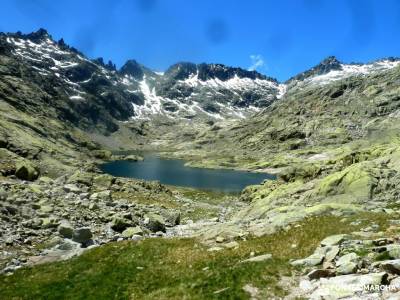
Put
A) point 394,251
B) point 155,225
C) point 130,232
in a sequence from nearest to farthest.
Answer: point 394,251 → point 130,232 → point 155,225

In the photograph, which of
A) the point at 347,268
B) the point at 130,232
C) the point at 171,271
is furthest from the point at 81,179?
the point at 347,268

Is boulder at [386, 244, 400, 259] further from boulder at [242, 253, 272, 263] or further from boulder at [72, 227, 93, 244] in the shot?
boulder at [72, 227, 93, 244]

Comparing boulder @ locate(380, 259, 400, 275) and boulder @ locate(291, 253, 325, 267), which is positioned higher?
boulder @ locate(291, 253, 325, 267)

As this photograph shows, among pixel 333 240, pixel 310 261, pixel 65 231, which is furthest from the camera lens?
pixel 65 231

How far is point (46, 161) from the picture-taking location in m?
132

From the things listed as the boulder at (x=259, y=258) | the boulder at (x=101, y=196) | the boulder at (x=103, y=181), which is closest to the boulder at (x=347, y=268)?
the boulder at (x=259, y=258)

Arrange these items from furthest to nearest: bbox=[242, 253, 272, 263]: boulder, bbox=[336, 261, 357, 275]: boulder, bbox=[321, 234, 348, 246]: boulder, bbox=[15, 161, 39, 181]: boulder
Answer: bbox=[15, 161, 39, 181]: boulder
bbox=[321, 234, 348, 246]: boulder
bbox=[242, 253, 272, 263]: boulder
bbox=[336, 261, 357, 275]: boulder

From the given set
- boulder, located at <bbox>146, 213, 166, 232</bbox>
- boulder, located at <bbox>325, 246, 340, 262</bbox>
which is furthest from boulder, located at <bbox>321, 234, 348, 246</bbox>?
boulder, located at <bbox>146, 213, 166, 232</bbox>

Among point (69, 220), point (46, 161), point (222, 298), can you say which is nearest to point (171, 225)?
point (69, 220)

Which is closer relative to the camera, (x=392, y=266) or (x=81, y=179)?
(x=392, y=266)

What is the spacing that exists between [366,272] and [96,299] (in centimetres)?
1288

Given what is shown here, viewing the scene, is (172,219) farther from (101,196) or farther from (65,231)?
(65,231)

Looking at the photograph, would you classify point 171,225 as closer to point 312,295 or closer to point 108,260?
point 108,260

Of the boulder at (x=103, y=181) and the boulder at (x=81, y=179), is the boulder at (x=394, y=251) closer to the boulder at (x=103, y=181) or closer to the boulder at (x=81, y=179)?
the boulder at (x=81, y=179)
